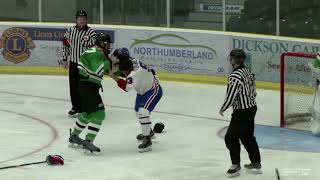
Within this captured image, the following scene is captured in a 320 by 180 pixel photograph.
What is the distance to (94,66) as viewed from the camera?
7629 mm

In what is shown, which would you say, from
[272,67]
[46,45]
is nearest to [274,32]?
[272,67]

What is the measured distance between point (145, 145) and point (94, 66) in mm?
972

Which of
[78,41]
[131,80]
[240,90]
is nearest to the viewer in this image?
Answer: [240,90]

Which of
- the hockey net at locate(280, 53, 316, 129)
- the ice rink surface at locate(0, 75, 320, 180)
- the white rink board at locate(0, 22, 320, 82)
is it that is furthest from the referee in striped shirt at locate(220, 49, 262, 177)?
the white rink board at locate(0, 22, 320, 82)

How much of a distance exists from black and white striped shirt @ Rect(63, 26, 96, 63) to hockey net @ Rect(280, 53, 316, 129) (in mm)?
2536

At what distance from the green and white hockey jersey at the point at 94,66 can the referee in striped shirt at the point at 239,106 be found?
1587 millimetres

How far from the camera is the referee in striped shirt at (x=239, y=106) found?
6.52 m

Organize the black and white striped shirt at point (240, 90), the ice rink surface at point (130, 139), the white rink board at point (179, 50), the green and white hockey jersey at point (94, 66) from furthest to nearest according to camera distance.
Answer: the white rink board at point (179, 50)
the green and white hockey jersey at point (94, 66)
the ice rink surface at point (130, 139)
the black and white striped shirt at point (240, 90)

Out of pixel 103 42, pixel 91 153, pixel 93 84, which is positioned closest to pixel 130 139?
pixel 91 153

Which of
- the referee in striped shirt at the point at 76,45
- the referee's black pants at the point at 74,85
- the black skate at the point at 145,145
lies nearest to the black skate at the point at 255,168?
the black skate at the point at 145,145

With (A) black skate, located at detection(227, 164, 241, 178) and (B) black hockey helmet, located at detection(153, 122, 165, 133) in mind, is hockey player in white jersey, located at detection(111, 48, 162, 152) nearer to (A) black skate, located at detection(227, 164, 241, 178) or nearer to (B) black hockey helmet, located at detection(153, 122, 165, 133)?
(B) black hockey helmet, located at detection(153, 122, 165, 133)

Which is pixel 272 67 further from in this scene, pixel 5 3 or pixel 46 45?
pixel 5 3

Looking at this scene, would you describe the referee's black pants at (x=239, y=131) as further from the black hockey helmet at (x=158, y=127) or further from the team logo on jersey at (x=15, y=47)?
the team logo on jersey at (x=15, y=47)

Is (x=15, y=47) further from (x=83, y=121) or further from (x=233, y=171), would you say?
(x=233, y=171)
